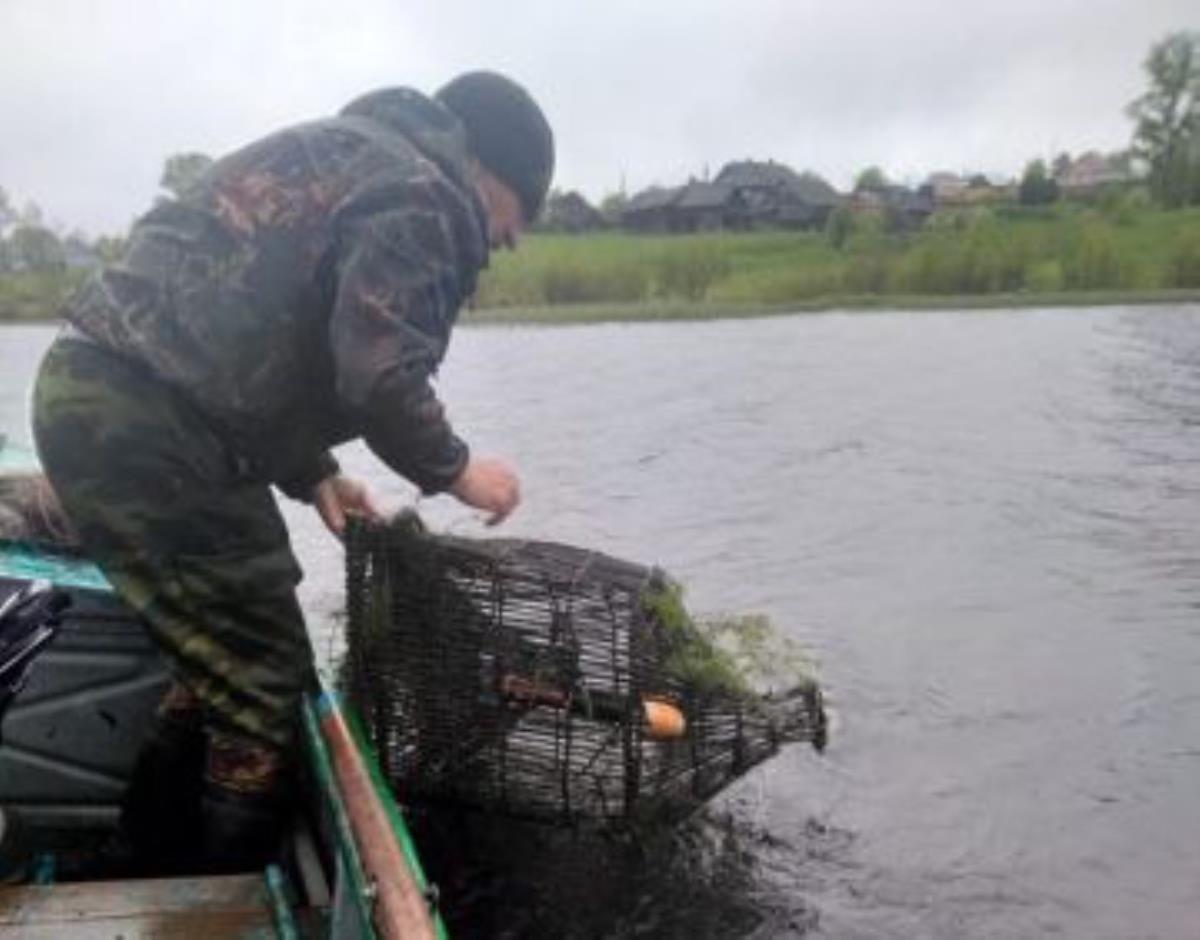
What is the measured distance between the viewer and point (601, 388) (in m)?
24.0

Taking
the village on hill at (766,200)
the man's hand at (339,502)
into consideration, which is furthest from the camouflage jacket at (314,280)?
the village on hill at (766,200)

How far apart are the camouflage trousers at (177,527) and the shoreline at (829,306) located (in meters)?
36.5

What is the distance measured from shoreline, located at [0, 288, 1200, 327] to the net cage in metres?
35.7

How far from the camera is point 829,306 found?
4353 cm

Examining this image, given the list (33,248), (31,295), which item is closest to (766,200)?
(33,248)

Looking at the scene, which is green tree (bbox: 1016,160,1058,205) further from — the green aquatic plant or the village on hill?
the green aquatic plant

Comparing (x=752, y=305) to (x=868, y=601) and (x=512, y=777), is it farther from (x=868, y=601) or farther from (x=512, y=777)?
(x=512, y=777)

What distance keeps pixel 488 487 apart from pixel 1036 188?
8468cm

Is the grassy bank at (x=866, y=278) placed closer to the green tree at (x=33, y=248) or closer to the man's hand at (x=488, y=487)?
the green tree at (x=33, y=248)

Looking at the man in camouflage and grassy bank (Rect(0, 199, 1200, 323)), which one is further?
grassy bank (Rect(0, 199, 1200, 323))

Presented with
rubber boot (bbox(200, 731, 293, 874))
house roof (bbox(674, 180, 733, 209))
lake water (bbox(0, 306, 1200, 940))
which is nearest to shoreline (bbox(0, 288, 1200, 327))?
lake water (bbox(0, 306, 1200, 940))

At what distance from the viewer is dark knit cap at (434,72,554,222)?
11.8ft

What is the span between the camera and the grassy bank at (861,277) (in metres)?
43.5

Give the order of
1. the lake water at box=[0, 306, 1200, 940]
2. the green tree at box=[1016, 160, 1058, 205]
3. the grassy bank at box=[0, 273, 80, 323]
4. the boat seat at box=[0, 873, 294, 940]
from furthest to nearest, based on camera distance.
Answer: the green tree at box=[1016, 160, 1058, 205] → the grassy bank at box=[0, 273, 80, 323] → the lake water at box=[0, 306, 1200, 940] → the boat seat at box=[0, 873, 294, 940]
